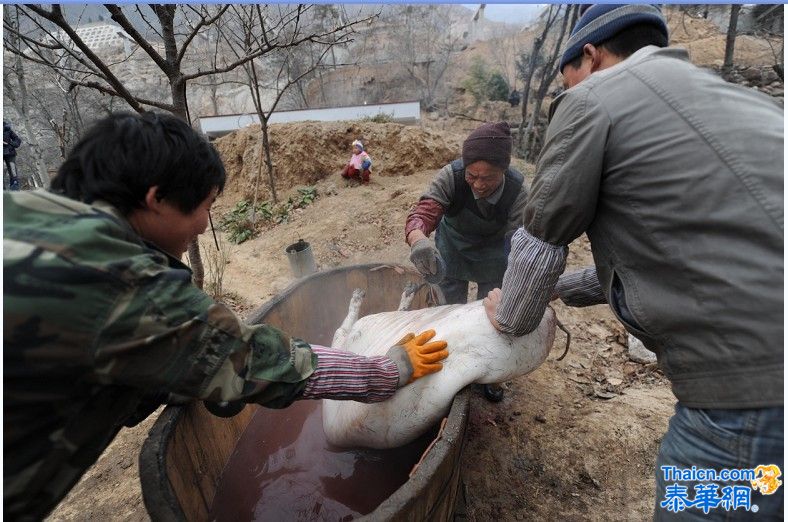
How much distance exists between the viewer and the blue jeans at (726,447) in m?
0.96

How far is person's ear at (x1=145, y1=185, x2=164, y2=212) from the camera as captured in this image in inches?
41.9

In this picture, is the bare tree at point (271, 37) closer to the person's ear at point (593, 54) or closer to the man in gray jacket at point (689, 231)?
the person's ear at point (593, 54)

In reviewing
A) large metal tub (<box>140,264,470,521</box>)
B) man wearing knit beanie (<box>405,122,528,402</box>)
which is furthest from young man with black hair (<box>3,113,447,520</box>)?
man wearing knit beanie (<box>405,122,528,402</box>)

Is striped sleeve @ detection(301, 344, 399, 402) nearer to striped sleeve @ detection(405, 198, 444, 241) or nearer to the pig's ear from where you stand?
the pig's ear

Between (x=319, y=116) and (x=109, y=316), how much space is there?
41.4 feet

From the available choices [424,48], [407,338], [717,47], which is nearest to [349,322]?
[407,338]

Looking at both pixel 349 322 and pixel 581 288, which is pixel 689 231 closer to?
pixel 581 288

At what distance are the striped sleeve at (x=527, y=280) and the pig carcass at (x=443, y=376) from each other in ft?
0.44

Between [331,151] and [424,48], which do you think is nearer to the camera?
[331,151]

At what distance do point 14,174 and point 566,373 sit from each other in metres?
9.37

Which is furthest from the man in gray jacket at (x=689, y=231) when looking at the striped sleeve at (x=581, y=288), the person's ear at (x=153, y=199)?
the person's ear at (x=153, y=199)

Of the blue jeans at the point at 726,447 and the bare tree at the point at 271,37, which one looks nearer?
the blue jeans at the point at 726,447

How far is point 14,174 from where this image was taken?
746 centimetres
